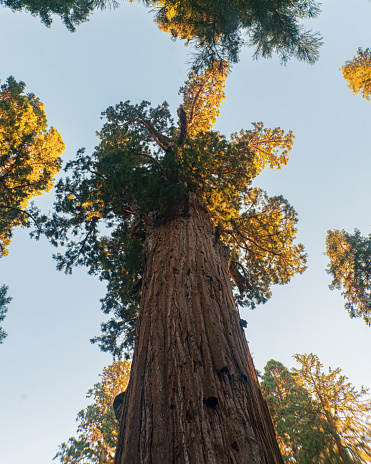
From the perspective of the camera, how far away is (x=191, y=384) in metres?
2.18

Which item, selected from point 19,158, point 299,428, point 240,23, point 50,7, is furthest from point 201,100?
point 299,428

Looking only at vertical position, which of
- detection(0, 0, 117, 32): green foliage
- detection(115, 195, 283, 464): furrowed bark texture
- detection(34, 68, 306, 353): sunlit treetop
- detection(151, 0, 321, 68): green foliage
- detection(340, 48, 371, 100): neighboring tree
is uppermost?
detection(340, 48, 371, 100): neighboring tree

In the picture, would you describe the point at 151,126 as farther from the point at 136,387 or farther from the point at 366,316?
the point at 366,316

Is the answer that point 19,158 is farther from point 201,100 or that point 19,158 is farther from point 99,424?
point 99,424

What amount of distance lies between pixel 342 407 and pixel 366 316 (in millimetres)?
4750

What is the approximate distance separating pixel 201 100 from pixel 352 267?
11018 millimetres

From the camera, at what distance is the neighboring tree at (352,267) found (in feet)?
40.8

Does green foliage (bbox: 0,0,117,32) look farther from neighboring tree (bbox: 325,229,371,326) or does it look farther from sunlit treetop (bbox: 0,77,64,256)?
neighboring tree (bbox: 325,229,371,326)

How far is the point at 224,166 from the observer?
6762mm

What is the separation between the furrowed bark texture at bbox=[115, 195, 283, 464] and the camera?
1.83 m

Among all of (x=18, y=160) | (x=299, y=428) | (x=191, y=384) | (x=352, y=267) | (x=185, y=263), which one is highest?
(x=18, y=160)

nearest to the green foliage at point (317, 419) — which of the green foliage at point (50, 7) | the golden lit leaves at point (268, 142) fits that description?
the golden lit leaves at point (268, 142)

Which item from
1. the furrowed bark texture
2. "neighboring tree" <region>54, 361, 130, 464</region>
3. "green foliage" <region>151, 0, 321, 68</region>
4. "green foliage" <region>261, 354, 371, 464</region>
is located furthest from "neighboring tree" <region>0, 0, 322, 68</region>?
"neighboring tree" <region>54, 361, 130, 464</region>

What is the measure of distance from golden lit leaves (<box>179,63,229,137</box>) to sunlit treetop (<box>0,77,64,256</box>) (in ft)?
21.1
